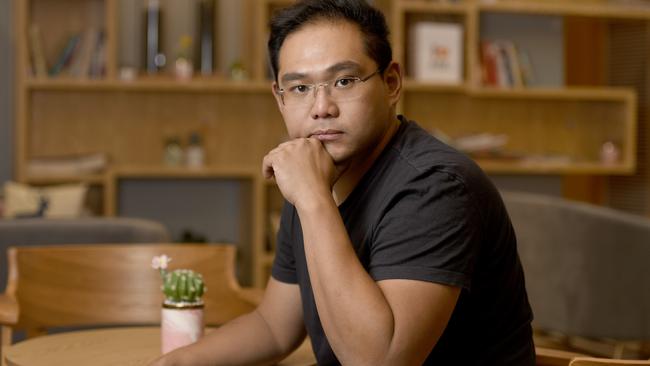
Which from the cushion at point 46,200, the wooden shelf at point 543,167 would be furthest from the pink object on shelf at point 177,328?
the wooden shelf at point 543,167

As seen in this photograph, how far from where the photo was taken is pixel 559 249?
4.07 metres

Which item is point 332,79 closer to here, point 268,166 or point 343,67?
point 343,67

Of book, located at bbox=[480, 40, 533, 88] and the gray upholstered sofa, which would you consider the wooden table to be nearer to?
the gray upholstered sofa

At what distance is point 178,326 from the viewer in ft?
6.23

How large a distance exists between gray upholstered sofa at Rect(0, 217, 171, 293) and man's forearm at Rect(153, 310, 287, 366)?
1.64m

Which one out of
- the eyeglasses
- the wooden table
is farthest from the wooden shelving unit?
the eyeglasses

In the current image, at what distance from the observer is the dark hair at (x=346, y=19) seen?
5.56ft

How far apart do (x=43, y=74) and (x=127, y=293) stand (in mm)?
3093

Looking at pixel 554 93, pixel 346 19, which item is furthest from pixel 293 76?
pixel 554 93

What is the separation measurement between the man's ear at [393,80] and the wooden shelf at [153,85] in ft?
12.0

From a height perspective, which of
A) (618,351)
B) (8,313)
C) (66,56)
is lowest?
(618,351)

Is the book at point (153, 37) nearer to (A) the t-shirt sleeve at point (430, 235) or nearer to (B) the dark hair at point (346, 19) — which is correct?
(B) the dark hair at point (346, 19)

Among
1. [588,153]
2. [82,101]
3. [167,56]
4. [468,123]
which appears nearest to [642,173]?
[588,153]

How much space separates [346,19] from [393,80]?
16 centimetres
